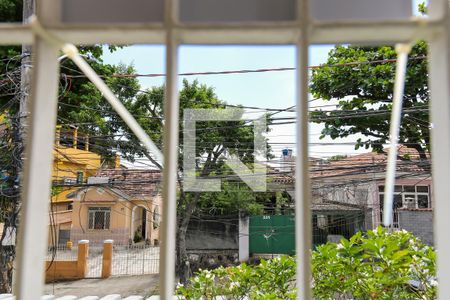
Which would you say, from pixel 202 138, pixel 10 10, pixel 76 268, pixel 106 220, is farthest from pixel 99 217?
pixel 10 10

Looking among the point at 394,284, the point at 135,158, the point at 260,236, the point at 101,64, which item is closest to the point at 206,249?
the point at 260,236

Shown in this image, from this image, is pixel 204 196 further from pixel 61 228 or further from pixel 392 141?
pixel 392 141

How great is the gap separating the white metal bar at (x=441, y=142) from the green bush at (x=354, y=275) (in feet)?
2.86

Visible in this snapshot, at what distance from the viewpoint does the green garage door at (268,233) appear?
7.06 meters

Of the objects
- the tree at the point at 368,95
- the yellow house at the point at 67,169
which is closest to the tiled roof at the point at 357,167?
the tree at the point at 368,95

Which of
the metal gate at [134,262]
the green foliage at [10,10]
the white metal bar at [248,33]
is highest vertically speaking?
the green foliage at [10,10]

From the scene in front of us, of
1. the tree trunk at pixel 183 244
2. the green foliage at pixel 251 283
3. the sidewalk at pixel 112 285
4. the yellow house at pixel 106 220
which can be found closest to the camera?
the green foliage at pixel 251 283

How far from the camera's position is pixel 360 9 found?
1.42ft

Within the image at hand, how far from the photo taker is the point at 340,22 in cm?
40

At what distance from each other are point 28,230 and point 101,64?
4779 millimetres

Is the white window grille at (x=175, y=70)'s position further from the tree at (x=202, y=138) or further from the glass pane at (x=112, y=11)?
the tree at (x=202, y=138)

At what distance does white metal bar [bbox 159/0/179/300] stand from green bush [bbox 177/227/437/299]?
978mm

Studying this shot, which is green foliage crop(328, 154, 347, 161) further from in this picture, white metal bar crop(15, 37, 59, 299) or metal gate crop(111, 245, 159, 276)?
white metal bar crop(15, 37, 59, 299)

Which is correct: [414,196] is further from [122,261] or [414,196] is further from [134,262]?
[122,261]
